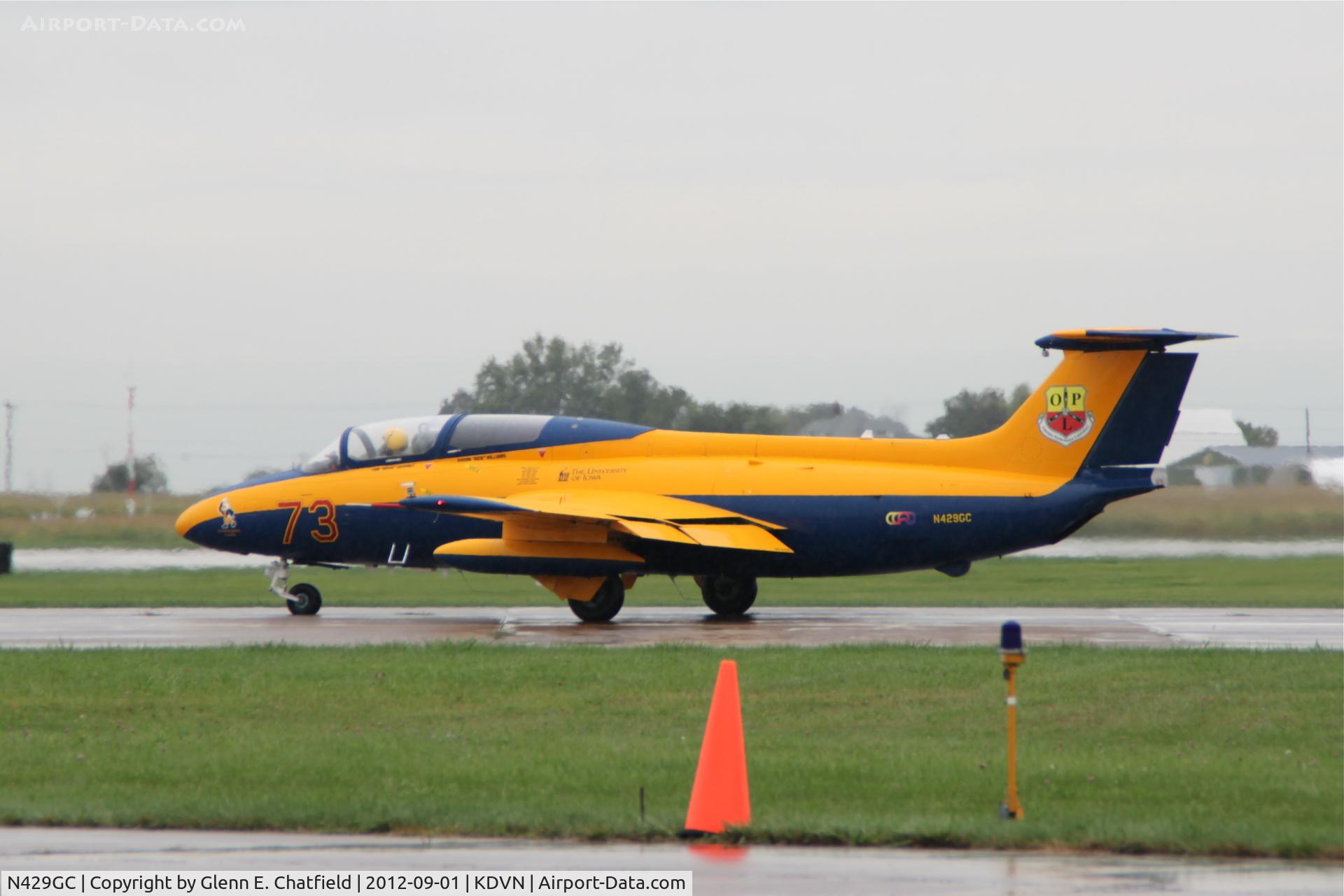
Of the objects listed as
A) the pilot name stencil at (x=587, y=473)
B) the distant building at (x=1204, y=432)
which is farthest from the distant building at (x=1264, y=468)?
the pilot name stencil at (x=587, y=473)

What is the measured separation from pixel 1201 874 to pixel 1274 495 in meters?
21.4

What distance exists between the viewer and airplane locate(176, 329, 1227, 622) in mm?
21188

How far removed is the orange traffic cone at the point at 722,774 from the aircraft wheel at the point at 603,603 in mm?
13042

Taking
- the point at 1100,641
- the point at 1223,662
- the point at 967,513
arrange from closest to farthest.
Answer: the point at 1223,662 < the point at 1100,641 < the point at 967,513

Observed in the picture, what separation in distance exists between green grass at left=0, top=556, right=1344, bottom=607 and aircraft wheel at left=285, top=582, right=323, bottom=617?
7.93 ft

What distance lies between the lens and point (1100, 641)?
60.4 ft

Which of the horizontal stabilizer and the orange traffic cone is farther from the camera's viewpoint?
the horizontal stabilizer

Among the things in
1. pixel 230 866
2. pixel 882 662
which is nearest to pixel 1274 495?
pixel 882 662

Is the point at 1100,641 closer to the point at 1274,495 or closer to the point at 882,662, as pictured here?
the point at 882,662

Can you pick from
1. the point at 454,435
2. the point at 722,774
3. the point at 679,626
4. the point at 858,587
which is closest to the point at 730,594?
the point at 679,626

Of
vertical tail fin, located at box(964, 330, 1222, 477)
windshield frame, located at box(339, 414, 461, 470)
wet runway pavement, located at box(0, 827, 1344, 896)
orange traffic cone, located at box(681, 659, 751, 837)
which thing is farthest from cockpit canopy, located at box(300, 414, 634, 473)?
wet runway pavement, located at box(0, 827, 1344, 896)

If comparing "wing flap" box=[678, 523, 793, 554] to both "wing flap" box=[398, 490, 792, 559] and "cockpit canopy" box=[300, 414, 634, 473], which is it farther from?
"cockpit canopy" box=[300, 414, 634, 473]

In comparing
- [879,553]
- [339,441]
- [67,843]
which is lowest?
[67,843]

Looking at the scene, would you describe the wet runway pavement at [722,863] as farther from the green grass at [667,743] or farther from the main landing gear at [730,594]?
the main landing gear at [730,594]
